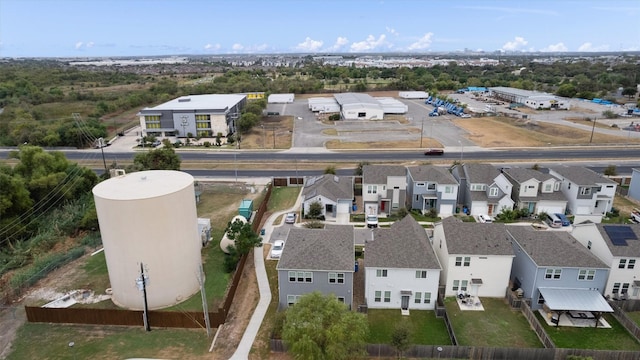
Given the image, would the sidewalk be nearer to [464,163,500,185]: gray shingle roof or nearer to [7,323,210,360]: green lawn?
[7,323,210,360]: green lawn

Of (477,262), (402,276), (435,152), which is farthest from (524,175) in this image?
(402,276)

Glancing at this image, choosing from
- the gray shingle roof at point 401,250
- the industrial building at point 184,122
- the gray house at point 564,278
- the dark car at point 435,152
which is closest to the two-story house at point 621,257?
the gray house at point 564,278

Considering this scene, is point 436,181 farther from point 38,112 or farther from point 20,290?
point 38,112

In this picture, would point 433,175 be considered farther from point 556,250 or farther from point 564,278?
point 564,278

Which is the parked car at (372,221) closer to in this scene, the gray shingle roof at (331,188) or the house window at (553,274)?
the gray shingle roof at (331,188)

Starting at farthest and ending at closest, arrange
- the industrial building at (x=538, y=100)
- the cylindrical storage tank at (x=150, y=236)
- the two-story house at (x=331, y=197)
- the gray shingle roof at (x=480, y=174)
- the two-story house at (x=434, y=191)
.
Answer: the industrial building at (x=538, y=100)
the gray shingle roof at (x=480, y=174)
the two-story house at (x=331, y=197)
the two-story house at (x=434, y=191)
the cylindrical storage tank at (x=150, y=236)

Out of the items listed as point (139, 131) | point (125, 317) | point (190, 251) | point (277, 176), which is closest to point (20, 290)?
point (125, 317)

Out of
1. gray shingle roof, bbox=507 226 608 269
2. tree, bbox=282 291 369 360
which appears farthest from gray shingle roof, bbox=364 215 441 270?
gray shingle roof, bbox=507 226 608 269
